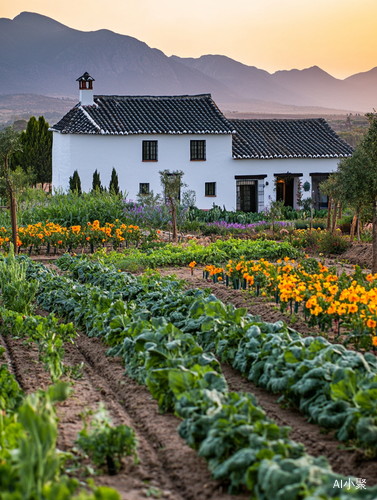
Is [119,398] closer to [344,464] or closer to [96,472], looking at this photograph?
[96,472]

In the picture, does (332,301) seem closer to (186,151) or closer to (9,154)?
(9,154)

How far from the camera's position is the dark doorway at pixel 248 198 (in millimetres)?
28328

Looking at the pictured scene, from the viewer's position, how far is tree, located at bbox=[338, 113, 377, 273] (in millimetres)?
10531

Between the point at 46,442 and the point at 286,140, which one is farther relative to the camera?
the point at 286,140

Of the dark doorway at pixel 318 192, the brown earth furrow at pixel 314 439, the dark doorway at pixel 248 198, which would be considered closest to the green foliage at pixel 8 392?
the brown earth furrow at pixel 314 439

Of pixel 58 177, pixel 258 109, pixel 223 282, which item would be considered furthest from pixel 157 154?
pixel 258 109

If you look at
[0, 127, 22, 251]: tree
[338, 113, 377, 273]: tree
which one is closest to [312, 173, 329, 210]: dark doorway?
[338, 113, 377, 273]: tree

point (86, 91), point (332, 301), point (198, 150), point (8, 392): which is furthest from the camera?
point (198, 150)

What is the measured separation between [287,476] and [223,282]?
6.95 metres

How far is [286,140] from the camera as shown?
29.0m

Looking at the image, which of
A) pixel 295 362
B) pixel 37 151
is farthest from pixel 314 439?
pixel 37 151

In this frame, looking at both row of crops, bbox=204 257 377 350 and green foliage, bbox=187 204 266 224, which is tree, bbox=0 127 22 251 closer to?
row of crops, bbox=204 257 377 350

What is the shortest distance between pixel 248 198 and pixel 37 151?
13.7 m

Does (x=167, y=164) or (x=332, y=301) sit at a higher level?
(x=167, y=164)
